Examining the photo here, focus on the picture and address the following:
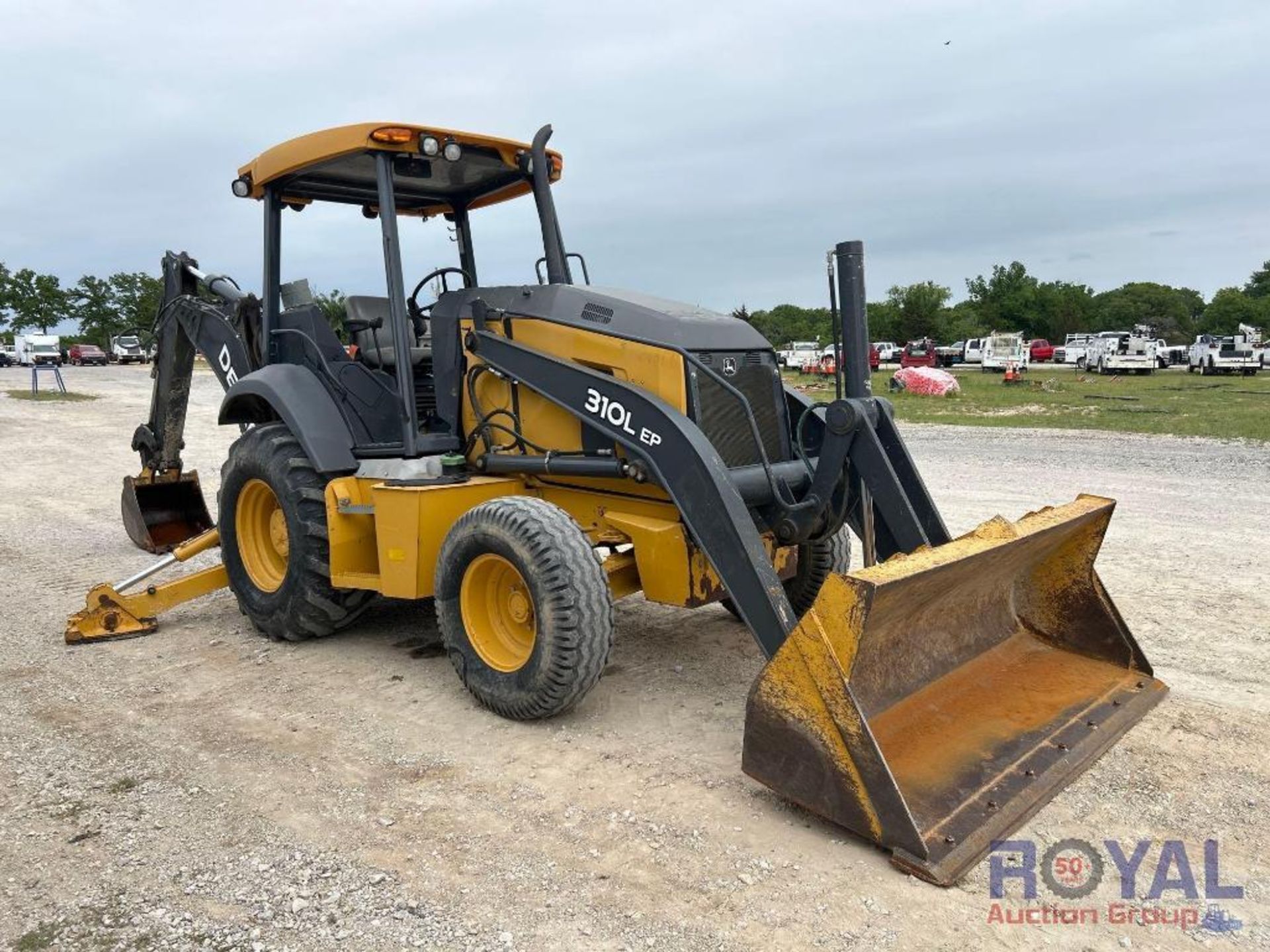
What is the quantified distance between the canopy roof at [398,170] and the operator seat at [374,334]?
66 centimetres

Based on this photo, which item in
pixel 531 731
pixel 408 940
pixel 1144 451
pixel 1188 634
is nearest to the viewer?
pixel 408 940

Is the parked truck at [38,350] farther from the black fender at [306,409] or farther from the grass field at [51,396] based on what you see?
the black fender at [306,409]

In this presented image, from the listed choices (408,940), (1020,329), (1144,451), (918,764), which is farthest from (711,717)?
(1020,329)

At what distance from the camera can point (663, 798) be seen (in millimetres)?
3594

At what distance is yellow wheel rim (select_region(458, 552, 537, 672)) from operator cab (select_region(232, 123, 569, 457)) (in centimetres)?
105

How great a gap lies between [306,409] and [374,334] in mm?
664

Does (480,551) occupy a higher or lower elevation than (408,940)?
higher

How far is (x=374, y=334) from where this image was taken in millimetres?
5844

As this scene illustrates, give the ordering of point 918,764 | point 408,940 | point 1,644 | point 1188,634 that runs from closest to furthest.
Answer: point 408,940
point 918,764
point 1188,634
point 1,644

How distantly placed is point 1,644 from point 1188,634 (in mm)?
6782

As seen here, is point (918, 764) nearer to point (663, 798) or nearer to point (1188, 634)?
point (663, 798)

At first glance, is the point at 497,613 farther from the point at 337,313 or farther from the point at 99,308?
the point at 99,308

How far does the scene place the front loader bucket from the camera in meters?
3.18

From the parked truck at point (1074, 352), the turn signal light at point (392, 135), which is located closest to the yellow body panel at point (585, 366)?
the turn signal light at point (392, 135)
